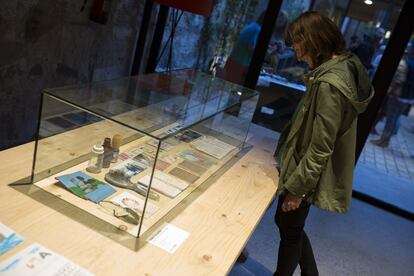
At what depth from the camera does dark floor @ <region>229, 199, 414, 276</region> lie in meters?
2.55

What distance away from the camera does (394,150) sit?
12.2 ft

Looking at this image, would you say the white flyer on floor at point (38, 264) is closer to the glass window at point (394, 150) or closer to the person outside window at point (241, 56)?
the person outside window at point (241, 56)

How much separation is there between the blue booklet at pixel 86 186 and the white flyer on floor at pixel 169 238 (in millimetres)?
228

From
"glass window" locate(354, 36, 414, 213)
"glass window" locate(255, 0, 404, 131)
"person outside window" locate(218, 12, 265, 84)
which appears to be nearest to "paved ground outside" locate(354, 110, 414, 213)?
"glass window" locate(354, 36, 414, 213)

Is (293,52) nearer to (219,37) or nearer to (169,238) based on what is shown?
(219,37)

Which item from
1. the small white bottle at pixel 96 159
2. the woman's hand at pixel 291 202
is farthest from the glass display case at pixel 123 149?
the woman's hand at pixel 291 202

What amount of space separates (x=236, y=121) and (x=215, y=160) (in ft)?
1.01

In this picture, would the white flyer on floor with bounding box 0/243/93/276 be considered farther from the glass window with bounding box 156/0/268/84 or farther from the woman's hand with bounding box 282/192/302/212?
the glass window with bounding box 156/0/268/84

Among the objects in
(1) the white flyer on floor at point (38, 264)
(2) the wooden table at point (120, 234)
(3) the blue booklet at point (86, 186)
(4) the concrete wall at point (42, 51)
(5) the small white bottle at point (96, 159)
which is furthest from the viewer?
(4) the concrete wall at point (42, 51)

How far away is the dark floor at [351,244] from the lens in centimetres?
255

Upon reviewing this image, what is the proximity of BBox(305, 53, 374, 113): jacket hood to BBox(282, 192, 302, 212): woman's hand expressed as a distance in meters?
0.42

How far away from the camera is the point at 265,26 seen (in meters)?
3.52

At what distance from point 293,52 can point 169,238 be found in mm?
2711

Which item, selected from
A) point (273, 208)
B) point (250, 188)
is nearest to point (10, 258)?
point (250, 188)
